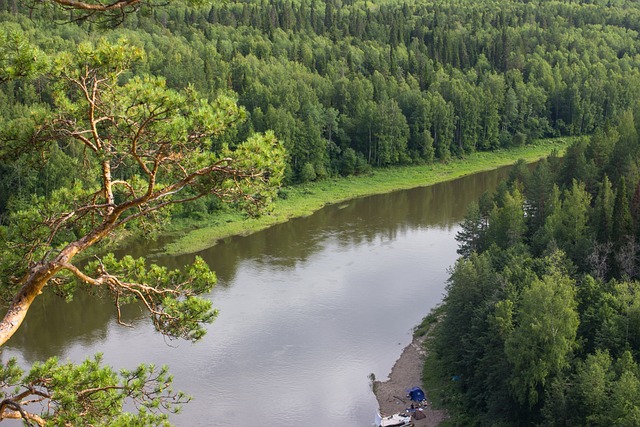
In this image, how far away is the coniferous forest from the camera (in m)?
12.8

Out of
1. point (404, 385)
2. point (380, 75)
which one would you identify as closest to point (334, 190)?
point (380, 75)

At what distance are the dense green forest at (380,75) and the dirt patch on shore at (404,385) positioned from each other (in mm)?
25172

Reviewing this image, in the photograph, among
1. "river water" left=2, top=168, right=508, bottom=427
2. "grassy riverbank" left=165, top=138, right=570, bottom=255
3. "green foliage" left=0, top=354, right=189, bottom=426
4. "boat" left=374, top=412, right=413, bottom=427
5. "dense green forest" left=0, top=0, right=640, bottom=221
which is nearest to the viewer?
"green foliage" left=0, top=354, right=189, bottom=426

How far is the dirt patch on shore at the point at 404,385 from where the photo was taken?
3266 cm

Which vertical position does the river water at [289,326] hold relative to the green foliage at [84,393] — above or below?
below

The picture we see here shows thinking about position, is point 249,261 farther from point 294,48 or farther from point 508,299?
point 294,48

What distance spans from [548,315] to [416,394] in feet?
26.7

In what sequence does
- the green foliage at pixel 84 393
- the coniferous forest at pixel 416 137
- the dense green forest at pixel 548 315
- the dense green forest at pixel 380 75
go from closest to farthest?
1. the green foliage at pixel 84 393
2. the coniferous forest at pixel 416 137
3. the dense green forest at pixel 548 315
4. the dense green forest at pixel 380 75

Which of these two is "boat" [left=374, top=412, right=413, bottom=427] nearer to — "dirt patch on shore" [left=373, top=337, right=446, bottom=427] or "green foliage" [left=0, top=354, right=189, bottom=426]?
"dirt patch on shore" [left=373, top=337, right=446, bottom=427]

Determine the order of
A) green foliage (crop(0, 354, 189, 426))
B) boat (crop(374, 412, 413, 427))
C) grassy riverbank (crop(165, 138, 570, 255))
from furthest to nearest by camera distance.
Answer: grassy riverbank (crop(165, 138, 570, 255))
boat (crop(374, 412, 413, 427))
green foliage (crop(0, 354, 189, 426))

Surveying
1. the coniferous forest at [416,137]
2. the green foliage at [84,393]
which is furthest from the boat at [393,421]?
the green foliage at [84,393]

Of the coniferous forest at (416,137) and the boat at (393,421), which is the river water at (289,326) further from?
the coniferous forest at (416,137)

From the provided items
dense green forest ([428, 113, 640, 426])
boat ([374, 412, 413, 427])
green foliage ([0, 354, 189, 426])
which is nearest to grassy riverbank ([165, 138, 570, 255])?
dense green forest ([428, 113, 640, 426])

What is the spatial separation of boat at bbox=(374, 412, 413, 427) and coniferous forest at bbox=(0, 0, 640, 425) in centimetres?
225
